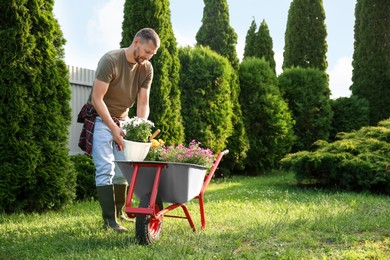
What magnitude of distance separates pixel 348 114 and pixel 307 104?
1685 millimetres

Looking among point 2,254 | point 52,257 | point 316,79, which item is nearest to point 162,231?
point 52,257

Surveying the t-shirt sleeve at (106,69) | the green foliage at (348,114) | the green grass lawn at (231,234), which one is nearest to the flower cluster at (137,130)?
the t-shirt sleeve at (106,69)

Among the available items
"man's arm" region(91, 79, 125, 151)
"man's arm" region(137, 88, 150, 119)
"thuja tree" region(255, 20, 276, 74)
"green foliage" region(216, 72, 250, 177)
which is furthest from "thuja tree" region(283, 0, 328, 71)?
"man's arm" region(91, 79, 125, 151)

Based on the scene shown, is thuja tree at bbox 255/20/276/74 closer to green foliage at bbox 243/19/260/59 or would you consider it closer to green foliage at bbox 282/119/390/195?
green foliage at bbox 243/19/260/59

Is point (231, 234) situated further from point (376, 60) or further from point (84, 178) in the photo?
point (376, 60)

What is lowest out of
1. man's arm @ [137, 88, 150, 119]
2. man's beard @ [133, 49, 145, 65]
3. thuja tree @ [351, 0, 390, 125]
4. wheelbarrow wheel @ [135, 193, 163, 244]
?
wheelbarrow wheel @ [135, 193, 163, 244]

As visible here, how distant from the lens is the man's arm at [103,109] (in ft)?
12.9

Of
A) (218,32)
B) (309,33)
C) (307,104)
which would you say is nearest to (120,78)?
(218,32)

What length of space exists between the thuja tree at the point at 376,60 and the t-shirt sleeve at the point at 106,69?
11.4 m

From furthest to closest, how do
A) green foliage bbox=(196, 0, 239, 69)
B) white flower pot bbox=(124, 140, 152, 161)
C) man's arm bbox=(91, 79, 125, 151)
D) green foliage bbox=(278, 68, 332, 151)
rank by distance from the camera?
1. green foliage bbox=(278, 68, 332, 151)
2. green foliage bbox=(196, 0, 239, 69)
3. man's arm bbox=(91, 79, 125, 151)
4. white flower pot bbox=(124, 140, 152, 161)

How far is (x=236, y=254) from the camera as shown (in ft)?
11.7

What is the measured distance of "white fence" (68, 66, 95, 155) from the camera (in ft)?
27.1

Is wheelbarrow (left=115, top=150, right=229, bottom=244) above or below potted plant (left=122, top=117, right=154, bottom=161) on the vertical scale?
below

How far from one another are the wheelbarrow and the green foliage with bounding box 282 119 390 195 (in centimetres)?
457
